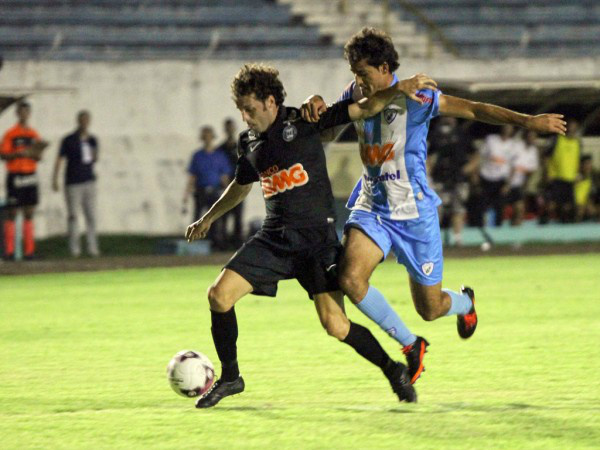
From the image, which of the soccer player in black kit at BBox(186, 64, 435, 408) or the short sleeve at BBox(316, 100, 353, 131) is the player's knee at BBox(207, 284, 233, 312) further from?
the short sleeve at BBox(316, 100, 353, 131)

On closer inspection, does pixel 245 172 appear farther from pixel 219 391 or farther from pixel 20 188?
pixel 20 188

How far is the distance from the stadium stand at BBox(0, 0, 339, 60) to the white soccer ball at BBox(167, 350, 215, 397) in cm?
1532

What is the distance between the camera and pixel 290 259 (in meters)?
6.80

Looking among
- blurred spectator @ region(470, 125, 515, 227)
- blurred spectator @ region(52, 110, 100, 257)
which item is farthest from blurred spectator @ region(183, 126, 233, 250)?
blurred spectator @ region(470, 125, 515, 227)

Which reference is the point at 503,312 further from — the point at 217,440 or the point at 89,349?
the point at 217,440

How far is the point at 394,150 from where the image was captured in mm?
7156

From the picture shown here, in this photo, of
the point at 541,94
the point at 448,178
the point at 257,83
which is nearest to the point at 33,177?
the point at 448,178

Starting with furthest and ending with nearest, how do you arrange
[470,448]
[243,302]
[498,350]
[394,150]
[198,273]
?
[198,273], [243,302], [498,350], [394,150], [470,448]

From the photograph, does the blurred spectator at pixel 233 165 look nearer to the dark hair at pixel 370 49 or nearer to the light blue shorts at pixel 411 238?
the light blue shorts at pixel 411 238

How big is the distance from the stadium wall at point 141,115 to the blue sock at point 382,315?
14073 mm

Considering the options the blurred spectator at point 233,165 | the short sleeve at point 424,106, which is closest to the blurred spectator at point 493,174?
the blurred spectator at point 233,165

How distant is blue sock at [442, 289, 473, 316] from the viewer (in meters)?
7.64

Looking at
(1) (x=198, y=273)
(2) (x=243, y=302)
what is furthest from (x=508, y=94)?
(2) (x=243, y=302)

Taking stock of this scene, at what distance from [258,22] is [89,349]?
14446 millimetres
